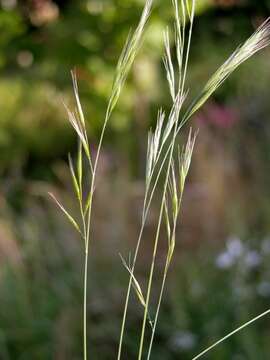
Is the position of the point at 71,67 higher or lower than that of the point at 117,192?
higher

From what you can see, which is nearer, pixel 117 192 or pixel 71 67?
pixel 117 192

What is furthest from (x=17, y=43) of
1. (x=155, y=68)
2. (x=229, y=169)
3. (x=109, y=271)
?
(x=109, y=271)

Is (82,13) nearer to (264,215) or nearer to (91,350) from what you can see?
(264,215)

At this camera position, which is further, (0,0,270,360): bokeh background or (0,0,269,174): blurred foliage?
(0,0,269,174): blurred foliage

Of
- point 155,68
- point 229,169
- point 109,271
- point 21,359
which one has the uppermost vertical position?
point 155,68

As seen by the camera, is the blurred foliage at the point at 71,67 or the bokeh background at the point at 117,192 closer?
the bokeh background at the point at 117,192

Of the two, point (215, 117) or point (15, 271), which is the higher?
point (215, 117)

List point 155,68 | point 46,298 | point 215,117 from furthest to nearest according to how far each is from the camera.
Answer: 1. point 155,68
2. point 215,117
3. point 46,298

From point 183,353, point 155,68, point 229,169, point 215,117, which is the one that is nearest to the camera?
point 183,353
